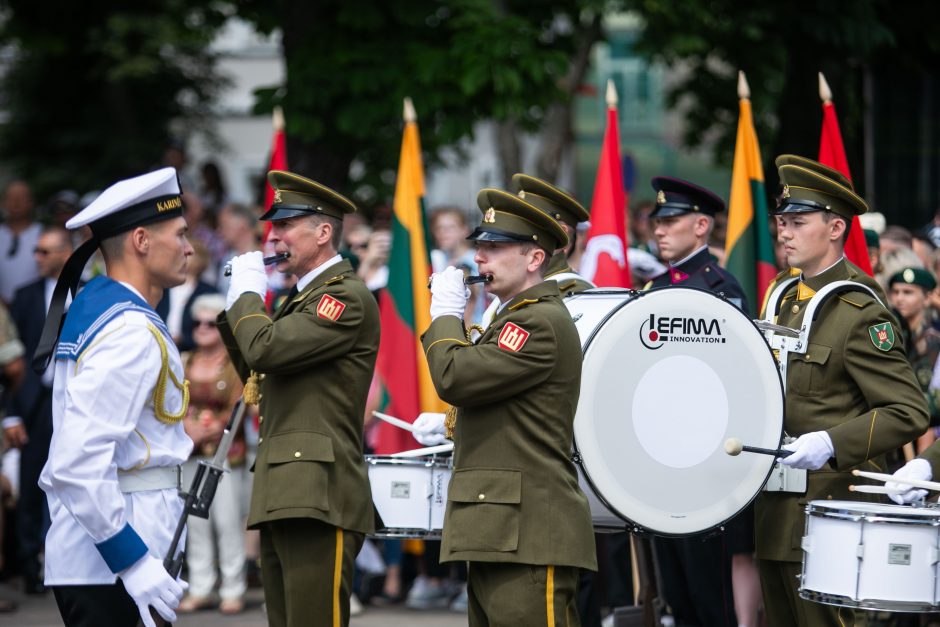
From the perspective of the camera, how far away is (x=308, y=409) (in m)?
5.59

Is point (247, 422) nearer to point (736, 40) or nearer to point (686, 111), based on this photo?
point (736, 40)

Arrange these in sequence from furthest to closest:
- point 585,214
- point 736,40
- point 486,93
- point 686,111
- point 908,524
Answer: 1. point 686,111
2. point 736,40
3. point 486,93
4. point 585,214
5. point 908,524

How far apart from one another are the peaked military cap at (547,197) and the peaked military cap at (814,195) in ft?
2.87

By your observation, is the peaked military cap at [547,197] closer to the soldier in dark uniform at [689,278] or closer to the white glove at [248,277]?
the soldier in dark uniform at [689,278]

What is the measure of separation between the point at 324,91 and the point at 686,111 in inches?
234

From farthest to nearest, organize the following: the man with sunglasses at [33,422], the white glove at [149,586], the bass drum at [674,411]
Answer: the man with sunglasses at [33,422] → the bass drum at [674,411] → the white glove at [149,586]

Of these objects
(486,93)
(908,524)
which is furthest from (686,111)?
(908,524)

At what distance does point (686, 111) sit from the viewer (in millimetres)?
16969

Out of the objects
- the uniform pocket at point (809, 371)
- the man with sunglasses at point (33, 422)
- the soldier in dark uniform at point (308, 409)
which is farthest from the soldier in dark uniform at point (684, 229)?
the man with sunglasses at point (33, 422)

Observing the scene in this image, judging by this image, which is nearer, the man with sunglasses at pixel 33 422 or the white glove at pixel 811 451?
the white glove at pixel 811 451

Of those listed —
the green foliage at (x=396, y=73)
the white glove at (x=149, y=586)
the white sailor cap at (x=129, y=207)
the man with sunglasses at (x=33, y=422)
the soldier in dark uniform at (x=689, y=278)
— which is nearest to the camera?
the white glove at (x=149, y=586)

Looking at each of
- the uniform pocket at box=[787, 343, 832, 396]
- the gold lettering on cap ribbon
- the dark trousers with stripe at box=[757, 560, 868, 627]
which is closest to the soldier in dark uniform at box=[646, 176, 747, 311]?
the uniform pocket at box=[787, 343, 832, 396]

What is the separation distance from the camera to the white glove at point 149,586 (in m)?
4.25

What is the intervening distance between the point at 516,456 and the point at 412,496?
1061 millimetres
